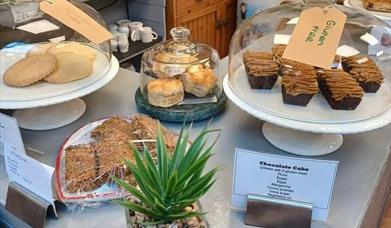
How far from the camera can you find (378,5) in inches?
71.6

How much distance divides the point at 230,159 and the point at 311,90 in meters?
0.24

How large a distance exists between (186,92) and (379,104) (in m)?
0.46

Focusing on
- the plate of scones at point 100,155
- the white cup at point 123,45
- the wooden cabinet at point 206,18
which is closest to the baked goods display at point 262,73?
the plate of scones at point 100,155

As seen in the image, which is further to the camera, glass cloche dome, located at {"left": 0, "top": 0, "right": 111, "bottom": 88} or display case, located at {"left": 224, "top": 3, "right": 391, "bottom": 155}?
glass cloche dome, located at {"left": 0, "top": 0, "right": 111, "bottom": 88}

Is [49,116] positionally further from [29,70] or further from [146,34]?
[146,34]

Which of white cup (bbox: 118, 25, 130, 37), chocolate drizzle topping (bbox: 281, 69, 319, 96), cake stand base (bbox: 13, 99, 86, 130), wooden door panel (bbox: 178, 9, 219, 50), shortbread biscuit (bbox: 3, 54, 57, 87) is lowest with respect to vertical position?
wooden door panel (bbox: 178, 9, 219, 50)

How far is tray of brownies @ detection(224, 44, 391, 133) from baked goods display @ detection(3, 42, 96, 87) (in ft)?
1.25

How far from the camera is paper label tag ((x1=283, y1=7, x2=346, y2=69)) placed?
2.87 ft

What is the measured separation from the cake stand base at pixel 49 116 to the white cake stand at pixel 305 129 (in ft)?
1.31

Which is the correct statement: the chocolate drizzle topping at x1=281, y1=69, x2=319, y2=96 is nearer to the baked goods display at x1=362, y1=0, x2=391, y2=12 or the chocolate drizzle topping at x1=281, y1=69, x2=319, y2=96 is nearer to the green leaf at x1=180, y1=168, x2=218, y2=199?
the green leaf at x1=180, y1=168, x2=218, y2=199

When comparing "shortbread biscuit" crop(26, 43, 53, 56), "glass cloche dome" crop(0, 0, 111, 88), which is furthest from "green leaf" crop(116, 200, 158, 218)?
"shortbread biscuit" crop(26, 43, 53, 56)

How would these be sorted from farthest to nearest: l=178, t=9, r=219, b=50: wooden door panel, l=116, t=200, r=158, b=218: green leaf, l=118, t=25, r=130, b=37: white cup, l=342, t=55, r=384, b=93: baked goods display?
l=178, t=9, r=219, b=50: wooden door panel, l=118, t=25, r=130, b=37: white cup, l=342, t=55, r=384, b=93: baked goods display, l=116, t=200, r=158, b=218: green leaf

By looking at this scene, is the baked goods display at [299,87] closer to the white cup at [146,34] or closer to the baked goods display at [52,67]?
the baked goods display at [52,67]

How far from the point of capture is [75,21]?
103 centimetres
